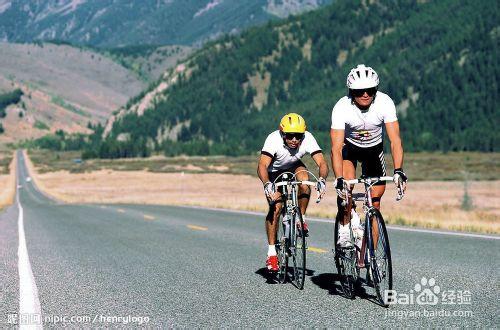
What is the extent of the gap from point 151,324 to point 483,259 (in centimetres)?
573

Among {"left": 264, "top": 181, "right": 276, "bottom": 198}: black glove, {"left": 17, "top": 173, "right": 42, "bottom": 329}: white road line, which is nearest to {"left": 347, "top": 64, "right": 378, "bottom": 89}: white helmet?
{"left": 264, "top": 181, "right": 276, "bottom": 198}: black glove

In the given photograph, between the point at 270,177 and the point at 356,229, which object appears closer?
the point at 356,229

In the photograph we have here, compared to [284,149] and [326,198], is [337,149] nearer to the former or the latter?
[284,149]

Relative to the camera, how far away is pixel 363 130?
7.45m

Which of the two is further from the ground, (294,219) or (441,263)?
(294,219)

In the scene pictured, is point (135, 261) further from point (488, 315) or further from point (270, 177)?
point (488, 315)

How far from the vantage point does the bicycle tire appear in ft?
28.0

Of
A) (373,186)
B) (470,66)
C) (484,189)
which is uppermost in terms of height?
(470,66)

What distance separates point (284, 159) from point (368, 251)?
2027 millimetres

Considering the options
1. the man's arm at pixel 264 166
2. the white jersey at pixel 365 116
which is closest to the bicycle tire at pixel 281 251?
the man's arm at pixel 264 166

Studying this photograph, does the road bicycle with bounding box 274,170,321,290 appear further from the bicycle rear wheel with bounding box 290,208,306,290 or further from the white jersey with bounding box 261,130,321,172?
the white jersey with bounding box 261,130,321,172

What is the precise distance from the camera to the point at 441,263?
1000cm

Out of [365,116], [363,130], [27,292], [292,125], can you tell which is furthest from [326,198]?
[365,116]

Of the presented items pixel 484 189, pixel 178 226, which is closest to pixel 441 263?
pixel 178 226
